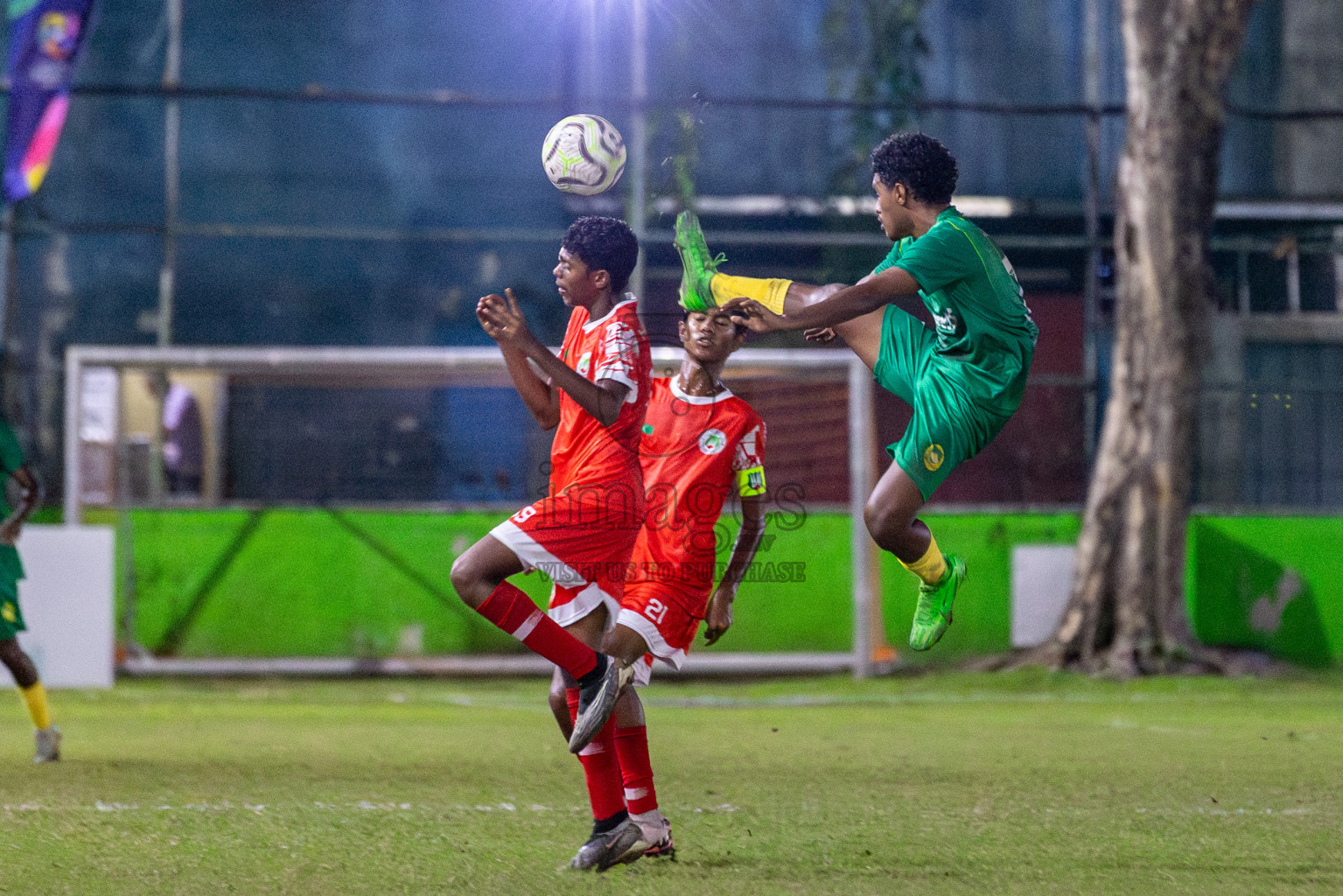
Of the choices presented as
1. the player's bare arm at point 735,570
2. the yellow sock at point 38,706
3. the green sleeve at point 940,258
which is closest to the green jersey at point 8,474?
the yellow sock at point 38,706

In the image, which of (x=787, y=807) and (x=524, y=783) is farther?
(x=524, y=783)

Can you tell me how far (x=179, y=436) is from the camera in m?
12.2

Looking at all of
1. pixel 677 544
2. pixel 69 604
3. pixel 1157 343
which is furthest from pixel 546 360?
pixel 1157 343

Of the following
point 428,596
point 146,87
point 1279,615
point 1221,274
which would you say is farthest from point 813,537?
point 146,87

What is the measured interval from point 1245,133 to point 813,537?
615 centimetres

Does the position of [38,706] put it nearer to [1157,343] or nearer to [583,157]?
[583,157]

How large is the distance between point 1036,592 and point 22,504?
307 inches

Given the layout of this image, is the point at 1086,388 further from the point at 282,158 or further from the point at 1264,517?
the point at 282,158

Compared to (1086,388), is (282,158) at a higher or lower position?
higher

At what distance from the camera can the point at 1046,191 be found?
1415 centimetres

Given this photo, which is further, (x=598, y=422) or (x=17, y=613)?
(x=17, y=613)

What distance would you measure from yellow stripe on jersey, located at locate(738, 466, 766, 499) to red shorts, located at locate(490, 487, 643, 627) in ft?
1.91

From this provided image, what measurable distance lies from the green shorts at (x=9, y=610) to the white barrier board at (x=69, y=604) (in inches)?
152

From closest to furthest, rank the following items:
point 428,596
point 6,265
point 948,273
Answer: point 948,273 → point 428,596 → point 6,265
